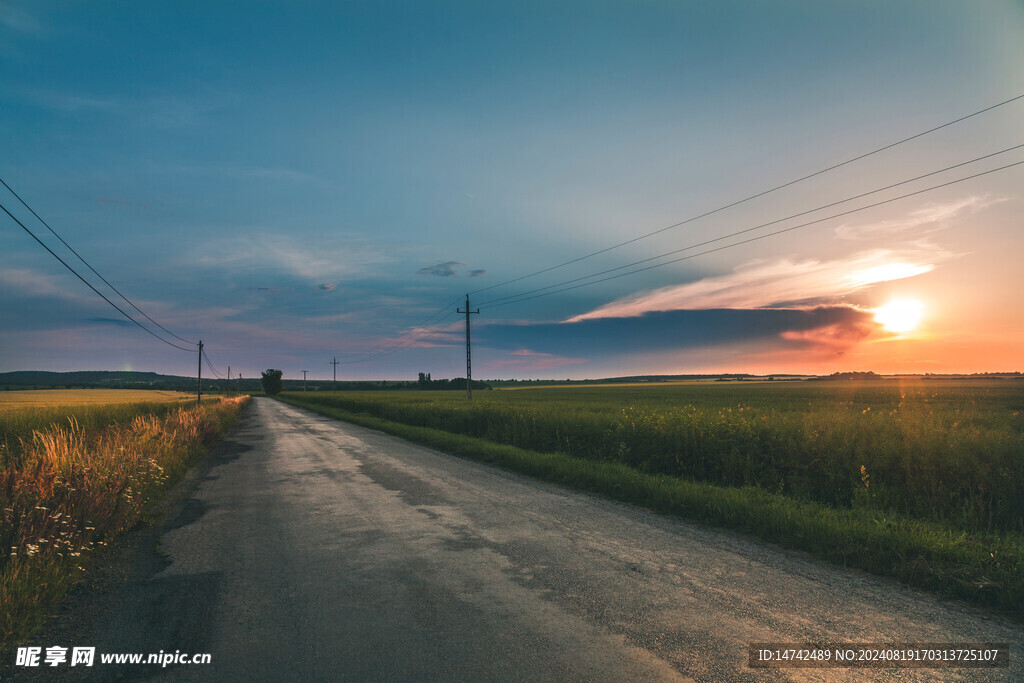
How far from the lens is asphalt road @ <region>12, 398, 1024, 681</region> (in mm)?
3658

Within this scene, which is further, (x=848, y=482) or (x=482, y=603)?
(x=848, y=482)

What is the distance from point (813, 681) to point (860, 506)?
19.7ft

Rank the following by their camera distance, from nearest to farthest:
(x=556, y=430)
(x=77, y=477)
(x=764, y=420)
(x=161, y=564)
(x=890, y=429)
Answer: (x=161, y=564), (x=77, y=477), (x=890, y=429), (x=764, y=420), (x=556, y=430)

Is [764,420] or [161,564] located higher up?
[764,420]

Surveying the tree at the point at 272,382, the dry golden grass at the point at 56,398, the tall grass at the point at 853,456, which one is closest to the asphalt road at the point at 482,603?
the tall grass at the point at 853,456

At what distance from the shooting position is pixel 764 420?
12.0 m

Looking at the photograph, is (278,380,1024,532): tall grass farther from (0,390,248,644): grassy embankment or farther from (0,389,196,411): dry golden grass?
(0,389,196,411): dry golden grass

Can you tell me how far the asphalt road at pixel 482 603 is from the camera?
3658 mm

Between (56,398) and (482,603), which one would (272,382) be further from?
(482,603)

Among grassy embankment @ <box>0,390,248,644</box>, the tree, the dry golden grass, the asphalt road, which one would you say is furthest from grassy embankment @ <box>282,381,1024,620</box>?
the tree

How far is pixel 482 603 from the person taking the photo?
468 cm

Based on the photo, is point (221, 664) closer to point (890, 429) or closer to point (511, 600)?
point (511, 600)

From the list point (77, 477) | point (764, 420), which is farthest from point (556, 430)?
point (77, 477)

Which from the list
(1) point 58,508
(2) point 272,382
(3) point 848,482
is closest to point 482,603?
(1) point 58,508
